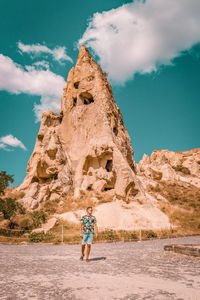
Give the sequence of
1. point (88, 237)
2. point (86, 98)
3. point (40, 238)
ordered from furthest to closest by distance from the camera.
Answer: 1. point (86, 98)
2. point (40, 238)
3. point (88, 237)

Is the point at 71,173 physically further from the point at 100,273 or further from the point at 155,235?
the point at 100,273

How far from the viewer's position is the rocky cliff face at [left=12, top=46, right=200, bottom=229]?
20.7m

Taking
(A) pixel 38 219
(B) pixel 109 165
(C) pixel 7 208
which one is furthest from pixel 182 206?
(C) pixel 7 208

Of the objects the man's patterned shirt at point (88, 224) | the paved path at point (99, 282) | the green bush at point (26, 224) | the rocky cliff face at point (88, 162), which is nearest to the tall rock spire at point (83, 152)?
the rocky cliff face at point (88, 162)

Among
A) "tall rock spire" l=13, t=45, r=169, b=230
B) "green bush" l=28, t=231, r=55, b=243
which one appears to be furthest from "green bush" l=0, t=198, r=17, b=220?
"tall rock spire" l=13, t=45, r=169, b=230

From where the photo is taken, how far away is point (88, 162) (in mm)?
24938

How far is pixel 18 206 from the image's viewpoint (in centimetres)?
1866

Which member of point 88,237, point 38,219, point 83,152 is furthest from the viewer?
point 83,152

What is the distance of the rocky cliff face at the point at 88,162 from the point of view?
20.7 metres

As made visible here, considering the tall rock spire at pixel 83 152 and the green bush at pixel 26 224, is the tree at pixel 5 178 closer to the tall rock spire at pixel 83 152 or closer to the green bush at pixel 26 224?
the green bush at pixel 26 224

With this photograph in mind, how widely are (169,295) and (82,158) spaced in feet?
72.2

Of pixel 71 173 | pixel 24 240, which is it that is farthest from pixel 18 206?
pixel 71 173

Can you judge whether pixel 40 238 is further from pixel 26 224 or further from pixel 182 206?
pixel 182 206

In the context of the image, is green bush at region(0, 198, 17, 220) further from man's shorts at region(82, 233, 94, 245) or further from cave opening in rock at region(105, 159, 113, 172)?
man's shorts at region(82, 233, 94, 245)
